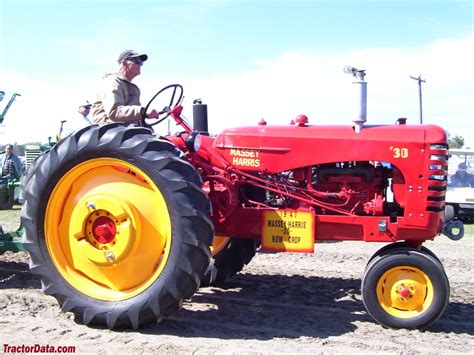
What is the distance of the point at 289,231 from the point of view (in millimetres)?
4719

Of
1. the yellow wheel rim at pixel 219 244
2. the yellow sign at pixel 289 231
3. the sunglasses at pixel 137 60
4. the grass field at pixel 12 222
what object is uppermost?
the sunglasses at pixel 137 60

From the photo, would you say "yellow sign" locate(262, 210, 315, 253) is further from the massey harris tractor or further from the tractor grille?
the tractor grille

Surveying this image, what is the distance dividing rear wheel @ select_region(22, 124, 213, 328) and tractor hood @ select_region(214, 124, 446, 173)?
2.61 ft

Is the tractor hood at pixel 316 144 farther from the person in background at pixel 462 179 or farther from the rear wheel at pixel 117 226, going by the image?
the person in background at pixel 462 179

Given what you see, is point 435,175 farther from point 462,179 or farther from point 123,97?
point 462,179

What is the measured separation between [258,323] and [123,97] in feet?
7.24

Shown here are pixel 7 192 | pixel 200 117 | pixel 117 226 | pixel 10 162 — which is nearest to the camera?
pixel 117 226

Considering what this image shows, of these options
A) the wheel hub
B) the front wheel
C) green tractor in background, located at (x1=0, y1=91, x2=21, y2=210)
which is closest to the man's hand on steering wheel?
the wheel hub

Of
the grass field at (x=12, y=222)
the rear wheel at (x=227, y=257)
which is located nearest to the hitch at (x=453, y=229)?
the rear wheel at (x=227, y=257)

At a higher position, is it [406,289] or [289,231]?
[289,231]

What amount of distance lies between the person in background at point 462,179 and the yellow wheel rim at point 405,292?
33.3 feet

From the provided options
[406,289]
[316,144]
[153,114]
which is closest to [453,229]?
[406,289]

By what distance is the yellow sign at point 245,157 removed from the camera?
4.87 m

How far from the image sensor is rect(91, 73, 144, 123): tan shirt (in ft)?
15.6
